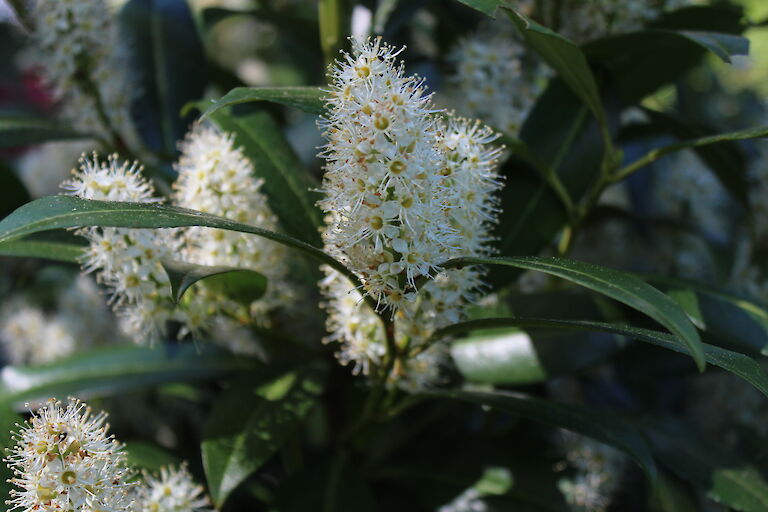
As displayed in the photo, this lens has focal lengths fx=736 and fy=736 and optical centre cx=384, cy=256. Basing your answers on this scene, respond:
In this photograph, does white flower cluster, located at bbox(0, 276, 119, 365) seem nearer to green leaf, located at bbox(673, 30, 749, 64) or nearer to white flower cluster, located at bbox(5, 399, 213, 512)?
white flower cluster, located at bbox(5, 399, 213, 512)

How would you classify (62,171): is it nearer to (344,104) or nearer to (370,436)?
(370,436)

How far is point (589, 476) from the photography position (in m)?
→ 1.48

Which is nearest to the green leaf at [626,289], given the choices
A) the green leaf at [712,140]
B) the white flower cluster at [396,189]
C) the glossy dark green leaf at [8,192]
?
the white flower cluster at [396,189]

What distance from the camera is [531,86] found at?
1.55m

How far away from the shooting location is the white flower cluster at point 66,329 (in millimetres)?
1833

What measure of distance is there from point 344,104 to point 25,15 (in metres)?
0.95

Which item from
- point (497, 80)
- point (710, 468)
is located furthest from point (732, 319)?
point (497, 80)

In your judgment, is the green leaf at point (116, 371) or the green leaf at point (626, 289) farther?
the green leaf at point (116, 371)

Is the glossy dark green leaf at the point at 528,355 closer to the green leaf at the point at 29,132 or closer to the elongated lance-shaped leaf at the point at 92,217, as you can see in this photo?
the elongated lance-shaped leaf at the point at 92,217

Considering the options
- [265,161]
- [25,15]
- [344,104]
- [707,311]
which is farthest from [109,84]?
[707,311]

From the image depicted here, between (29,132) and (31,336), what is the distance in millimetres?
717

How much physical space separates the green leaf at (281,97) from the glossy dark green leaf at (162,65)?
2.29 ft

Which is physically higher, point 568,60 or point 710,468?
point 568,60

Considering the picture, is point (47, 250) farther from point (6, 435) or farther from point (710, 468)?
point (710, 468)
